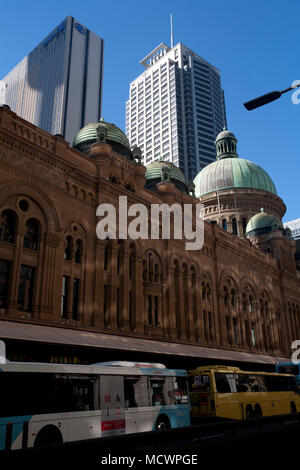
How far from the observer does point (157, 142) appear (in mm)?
160625

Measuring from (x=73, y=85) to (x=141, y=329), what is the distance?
445ft

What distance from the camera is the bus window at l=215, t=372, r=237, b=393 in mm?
21797

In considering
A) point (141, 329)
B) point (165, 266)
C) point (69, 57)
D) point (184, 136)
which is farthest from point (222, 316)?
point (69, 57)

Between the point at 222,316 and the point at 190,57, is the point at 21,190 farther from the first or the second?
the point at 190,57

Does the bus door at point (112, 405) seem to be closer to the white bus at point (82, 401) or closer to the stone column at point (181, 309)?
the white bus at point (82, 401)

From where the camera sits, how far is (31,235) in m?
24.0

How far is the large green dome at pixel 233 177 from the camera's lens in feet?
226

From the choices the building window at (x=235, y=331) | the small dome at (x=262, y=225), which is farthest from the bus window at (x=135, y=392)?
the small dome at (x=262, y=225)

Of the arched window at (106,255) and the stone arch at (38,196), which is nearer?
the stone arch at (38,196)

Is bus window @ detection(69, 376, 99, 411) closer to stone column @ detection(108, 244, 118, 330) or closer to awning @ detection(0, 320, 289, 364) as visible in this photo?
awning @ detection(0, 320, 289, 364)

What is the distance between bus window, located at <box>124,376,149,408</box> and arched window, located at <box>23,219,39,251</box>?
10.3 meters

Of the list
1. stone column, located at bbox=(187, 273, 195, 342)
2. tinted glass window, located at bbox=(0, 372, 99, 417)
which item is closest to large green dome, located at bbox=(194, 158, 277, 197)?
stone column, located at bbox=(187, 273, 195, 342)

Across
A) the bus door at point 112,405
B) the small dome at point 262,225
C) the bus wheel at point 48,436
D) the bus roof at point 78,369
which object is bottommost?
the bus wheel at point 48,436

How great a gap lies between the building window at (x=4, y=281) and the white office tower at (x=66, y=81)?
127m
